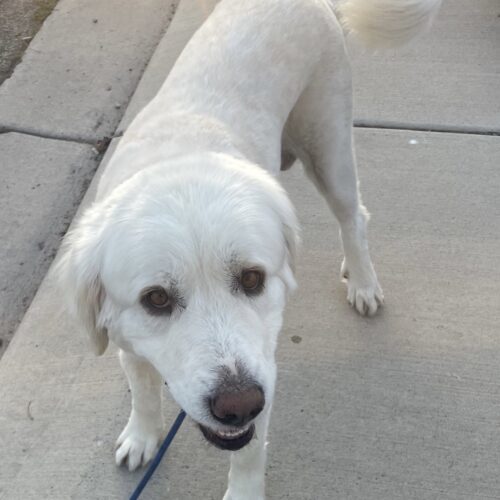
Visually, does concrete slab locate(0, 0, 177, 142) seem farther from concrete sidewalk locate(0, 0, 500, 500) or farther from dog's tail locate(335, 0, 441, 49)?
dog's tail locate(335, 0, 441, 49)

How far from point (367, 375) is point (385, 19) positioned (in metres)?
1.59

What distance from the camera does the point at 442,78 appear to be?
4477 mm

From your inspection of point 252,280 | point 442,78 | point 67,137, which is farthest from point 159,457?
point 442,78

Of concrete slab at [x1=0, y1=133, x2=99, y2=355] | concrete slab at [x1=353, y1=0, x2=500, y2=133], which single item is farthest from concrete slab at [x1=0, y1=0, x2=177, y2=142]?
concrete slab at [x1=353, y1=0, x2=500, y2=133]

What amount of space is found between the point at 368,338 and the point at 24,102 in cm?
282

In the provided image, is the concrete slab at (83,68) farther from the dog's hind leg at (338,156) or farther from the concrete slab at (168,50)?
the dog's hind leg at (338,156)

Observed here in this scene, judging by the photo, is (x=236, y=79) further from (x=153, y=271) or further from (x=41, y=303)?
(x=41, y=303)

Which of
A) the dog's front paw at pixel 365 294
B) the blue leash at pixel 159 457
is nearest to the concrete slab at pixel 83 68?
the dog's front paw at pixel 365 294

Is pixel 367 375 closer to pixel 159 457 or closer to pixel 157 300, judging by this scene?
pixel 159 457

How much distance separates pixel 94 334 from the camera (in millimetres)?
2201

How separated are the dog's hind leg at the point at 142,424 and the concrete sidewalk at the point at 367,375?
76 mm

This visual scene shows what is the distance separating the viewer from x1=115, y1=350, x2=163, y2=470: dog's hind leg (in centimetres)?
252

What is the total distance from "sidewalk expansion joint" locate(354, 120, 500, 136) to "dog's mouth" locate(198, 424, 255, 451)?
2631 millimetres

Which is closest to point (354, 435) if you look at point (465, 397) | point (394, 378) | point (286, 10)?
point (394, 378)
